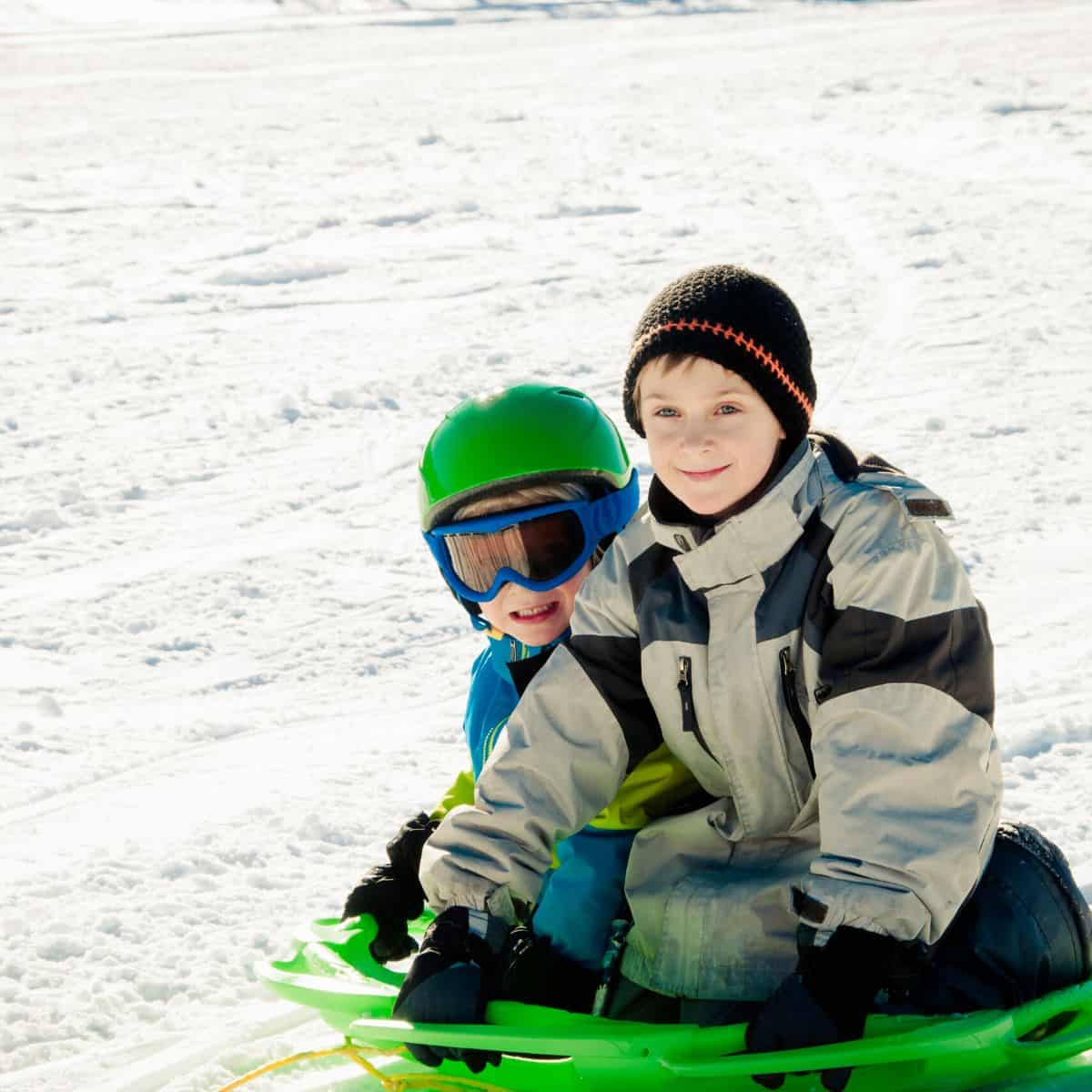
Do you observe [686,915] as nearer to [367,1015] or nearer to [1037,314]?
[367,1015]

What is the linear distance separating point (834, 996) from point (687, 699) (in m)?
0.47

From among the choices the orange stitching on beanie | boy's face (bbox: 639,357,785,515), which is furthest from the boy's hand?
the orange stitching on beanie

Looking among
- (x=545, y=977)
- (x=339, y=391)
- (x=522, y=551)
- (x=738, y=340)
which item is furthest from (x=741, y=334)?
(x=339, y=391)

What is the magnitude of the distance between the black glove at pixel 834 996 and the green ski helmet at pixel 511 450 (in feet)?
3.72

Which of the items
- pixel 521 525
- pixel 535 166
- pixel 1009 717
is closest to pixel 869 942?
pixel 521 525

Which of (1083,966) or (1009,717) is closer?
(1083,966)

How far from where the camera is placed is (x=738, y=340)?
2.00 metres

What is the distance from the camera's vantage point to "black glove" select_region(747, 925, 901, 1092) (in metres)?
1.83

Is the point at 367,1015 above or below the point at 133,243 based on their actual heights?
below

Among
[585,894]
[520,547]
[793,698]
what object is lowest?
[585,894]

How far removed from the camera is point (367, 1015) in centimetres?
221

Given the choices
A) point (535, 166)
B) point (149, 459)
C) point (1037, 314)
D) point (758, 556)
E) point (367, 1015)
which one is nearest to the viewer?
point (758, 556)

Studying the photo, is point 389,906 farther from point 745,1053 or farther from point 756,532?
point 756,532

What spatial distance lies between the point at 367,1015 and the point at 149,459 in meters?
4.50
